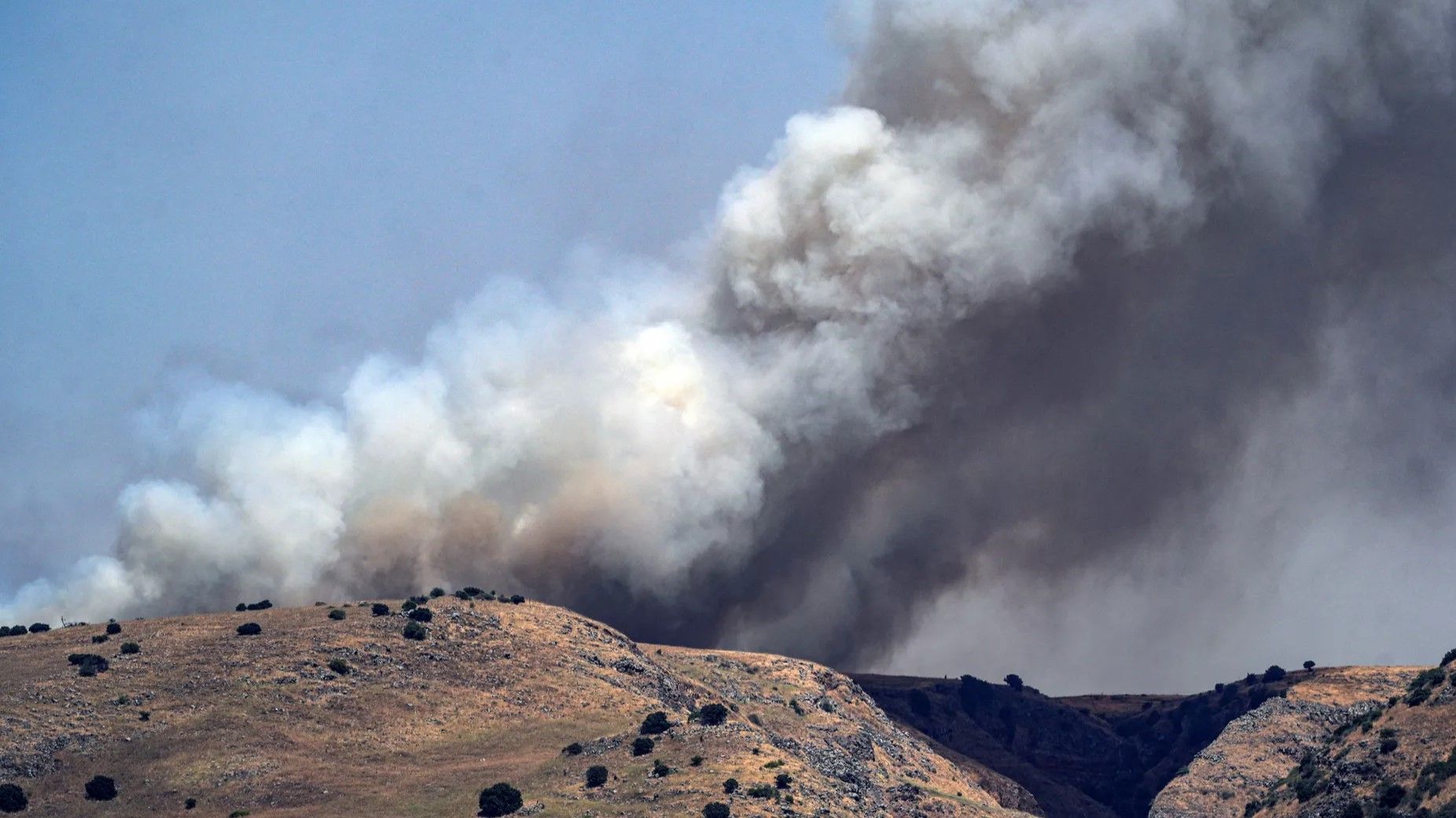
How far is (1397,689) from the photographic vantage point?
196m

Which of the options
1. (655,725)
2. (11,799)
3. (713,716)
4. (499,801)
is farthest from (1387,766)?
(11,799)

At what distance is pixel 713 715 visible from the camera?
138 m

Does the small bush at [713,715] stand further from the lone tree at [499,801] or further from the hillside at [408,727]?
the lone tree at [499,801]

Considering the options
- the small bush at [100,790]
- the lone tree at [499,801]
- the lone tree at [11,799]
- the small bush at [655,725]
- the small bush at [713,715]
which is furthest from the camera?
the small bush at [713,715]

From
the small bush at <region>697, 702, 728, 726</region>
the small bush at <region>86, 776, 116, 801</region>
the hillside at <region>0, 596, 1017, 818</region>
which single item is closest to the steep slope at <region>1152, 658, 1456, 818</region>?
the hillside at <region>0, 596, 1017, 818</region>

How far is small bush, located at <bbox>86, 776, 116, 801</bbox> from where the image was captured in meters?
122

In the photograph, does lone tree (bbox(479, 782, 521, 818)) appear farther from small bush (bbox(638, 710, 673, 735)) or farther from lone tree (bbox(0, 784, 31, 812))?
lone tree (bbox(0, 784, 31, 812))

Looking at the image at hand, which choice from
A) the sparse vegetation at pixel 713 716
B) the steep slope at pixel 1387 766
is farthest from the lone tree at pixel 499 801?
the steep slope at pixel 1387 766

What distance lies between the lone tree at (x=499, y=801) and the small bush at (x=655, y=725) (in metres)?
16.8

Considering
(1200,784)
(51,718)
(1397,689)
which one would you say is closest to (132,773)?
(51,718)

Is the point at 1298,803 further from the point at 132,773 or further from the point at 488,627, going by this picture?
the point at 132,773

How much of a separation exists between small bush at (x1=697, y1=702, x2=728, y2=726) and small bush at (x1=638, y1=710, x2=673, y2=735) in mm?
2888

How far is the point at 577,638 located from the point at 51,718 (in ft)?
165

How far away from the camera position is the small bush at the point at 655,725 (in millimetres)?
135438
